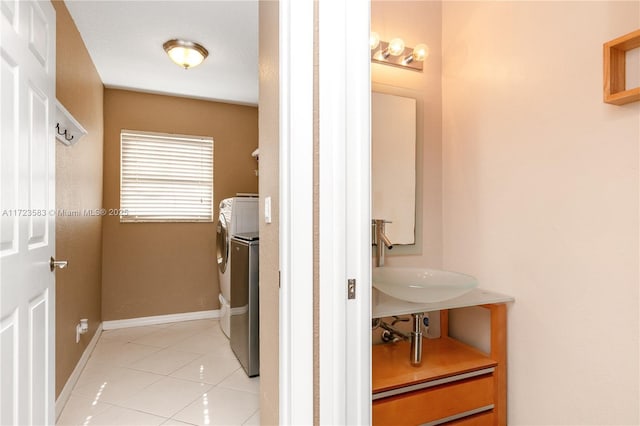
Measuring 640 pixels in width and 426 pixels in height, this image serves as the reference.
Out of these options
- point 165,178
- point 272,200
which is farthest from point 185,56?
point 272,200

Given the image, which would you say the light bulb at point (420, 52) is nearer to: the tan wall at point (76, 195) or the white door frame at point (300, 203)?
the white door frame at point (300, 203)

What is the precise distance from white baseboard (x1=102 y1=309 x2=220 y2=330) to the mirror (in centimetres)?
281

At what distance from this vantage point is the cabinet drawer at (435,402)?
1.46 meters

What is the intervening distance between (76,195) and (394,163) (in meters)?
2.23

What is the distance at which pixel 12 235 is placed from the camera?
3.79 feet

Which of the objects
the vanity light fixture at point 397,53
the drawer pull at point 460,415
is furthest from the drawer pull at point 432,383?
the vanity light fixture at point 397,53

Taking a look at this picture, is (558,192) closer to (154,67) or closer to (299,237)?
(299,237)

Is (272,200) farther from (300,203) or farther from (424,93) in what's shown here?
(424,93)

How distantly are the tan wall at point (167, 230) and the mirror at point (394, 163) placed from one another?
2.57 meters

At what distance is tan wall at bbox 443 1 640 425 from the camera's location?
52.3 inches

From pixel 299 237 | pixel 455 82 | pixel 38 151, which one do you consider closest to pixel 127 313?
pixel 38 151

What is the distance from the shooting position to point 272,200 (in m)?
1.38

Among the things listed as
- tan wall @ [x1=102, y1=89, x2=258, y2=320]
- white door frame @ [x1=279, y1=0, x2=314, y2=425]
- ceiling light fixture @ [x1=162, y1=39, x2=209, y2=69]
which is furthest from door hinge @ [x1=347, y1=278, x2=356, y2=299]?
tan wall @ [x1=102, y1=89, x2=258, y2=320]

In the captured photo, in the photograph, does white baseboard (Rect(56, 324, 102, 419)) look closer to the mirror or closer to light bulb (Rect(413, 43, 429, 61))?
the mirror
